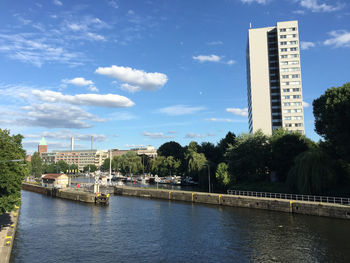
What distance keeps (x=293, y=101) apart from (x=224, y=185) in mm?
52247

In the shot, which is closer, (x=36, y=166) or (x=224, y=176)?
(x=224, y=176)

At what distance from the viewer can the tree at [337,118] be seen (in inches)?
1908

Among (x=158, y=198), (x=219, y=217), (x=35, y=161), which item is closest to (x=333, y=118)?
(x=219, y=217)

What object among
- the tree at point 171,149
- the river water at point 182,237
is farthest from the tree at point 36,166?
the river water at point 182,237

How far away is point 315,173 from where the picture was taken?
2127 inches

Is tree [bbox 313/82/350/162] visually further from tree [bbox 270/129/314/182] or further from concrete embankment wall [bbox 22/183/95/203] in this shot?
concrete embankment wall [bbox 22/183/95/203]

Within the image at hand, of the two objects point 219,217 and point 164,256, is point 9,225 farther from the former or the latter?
point 219,217

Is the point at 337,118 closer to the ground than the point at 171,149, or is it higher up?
higher up

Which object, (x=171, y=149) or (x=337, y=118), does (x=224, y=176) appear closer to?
(x=337, y=118)

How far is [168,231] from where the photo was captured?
1638 inches

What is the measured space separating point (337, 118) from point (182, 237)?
3457cm

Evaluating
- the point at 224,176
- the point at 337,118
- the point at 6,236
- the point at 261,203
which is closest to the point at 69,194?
the point at 224,176

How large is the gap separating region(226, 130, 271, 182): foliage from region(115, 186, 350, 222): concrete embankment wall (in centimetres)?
1350

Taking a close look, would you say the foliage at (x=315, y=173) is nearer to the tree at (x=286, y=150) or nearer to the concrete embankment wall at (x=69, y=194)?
the tree at (x=286, y=150)
